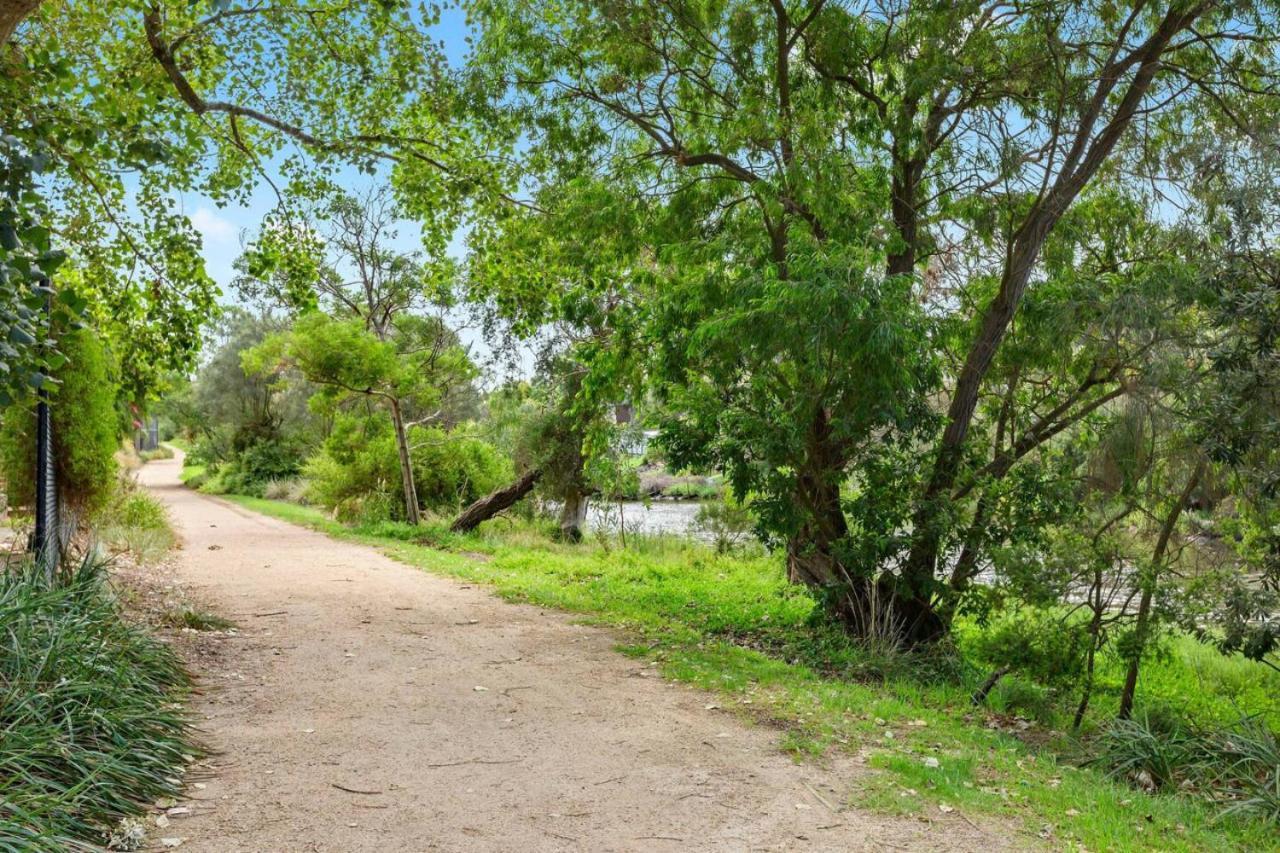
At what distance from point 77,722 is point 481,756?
213 centimetres

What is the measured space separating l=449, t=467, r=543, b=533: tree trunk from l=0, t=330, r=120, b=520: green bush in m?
9.70

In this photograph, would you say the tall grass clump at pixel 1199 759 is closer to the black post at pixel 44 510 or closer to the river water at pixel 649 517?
the black post at pixel 44 510

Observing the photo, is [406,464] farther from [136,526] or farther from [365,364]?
[136,526]

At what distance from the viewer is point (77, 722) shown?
A: 475 cm

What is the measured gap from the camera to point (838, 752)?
224 inches

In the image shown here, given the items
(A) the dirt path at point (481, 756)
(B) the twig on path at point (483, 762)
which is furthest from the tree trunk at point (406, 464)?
(B) the twig on path at point (483, 762)

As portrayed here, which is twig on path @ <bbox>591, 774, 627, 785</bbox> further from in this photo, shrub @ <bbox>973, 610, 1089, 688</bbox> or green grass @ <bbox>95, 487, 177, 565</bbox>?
green grass @ <bbox>95, 487, 177, 565</bbox>

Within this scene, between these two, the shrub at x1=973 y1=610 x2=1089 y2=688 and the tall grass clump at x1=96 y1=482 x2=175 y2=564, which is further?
the tall grass clump at x1=96 y1=482 x2=175 y2=564

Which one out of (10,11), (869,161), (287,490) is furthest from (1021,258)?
(287,490)

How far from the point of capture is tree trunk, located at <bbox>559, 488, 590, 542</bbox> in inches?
811

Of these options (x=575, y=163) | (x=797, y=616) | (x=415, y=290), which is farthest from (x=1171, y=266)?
(x=415, y=290)

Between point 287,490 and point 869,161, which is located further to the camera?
point 287,490

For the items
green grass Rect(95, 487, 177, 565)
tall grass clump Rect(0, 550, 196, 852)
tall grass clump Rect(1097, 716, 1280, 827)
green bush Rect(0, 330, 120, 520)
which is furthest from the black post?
tall grass clump Rect(1097, 716, 1280, 827)

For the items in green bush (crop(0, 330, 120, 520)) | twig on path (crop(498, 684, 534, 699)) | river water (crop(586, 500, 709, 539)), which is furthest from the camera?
river water (crop(586, 500, 709, 539))
